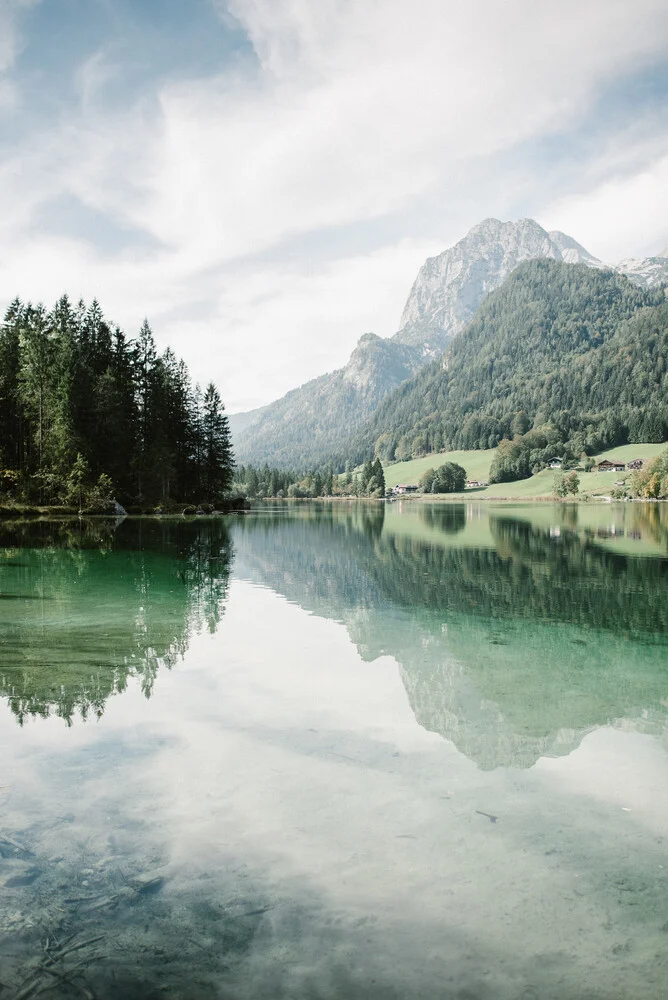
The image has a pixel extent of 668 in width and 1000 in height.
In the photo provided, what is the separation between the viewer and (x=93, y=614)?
1892 cm

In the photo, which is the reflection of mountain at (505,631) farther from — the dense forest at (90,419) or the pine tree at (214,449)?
the pine tree at (214,449)

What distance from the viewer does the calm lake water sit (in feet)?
16.4

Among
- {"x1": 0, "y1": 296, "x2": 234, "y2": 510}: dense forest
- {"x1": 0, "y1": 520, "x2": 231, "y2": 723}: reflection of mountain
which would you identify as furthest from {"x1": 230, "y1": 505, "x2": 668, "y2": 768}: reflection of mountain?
{"x1": 0, "y1": 296, "x2": 234, "y2": 510}: dense forest

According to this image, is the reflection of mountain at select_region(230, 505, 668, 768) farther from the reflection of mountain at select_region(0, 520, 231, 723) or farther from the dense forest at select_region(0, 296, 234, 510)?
the dense forest at select_region(0, 296, 234, 510)

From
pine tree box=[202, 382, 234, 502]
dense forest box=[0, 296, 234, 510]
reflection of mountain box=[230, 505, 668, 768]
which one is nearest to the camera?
reflection of mountain box=[230, 505, 668, 768]

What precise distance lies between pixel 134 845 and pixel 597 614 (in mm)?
16754

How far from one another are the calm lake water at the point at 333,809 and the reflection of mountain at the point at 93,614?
13 centimetres

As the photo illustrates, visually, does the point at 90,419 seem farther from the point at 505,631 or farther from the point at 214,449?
the point at 505,631

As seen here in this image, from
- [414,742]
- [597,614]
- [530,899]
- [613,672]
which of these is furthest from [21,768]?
[597,614]

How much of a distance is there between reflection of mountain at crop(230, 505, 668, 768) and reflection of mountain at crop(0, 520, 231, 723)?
355cm

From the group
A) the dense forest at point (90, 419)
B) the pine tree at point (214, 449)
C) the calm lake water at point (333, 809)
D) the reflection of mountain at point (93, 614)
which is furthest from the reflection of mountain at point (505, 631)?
the pine tree at point (214, 449)

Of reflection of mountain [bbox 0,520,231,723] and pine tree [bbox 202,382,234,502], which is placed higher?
pine tree [bbox 202,382,234,502]

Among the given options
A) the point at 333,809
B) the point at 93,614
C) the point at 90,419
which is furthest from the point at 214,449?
the point at 333,809

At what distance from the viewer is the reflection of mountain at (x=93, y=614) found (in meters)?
12.1
